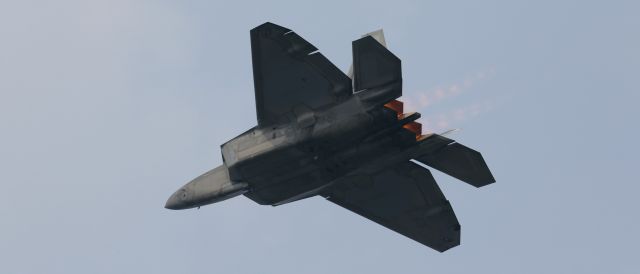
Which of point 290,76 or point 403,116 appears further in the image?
point 290,76

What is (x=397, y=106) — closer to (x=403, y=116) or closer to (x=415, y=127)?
(x=403, y=116)

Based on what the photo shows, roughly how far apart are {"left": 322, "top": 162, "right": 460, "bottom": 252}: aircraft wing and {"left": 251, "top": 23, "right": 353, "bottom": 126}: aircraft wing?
5.07 meters

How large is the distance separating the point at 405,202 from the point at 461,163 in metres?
5.48

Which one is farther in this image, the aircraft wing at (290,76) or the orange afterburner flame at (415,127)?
the orange afterburner flame at (415,127)

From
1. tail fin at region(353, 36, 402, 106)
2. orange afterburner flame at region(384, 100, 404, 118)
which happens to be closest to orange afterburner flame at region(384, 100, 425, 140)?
orange afterburner flame at region(384, 100, 404, 118)

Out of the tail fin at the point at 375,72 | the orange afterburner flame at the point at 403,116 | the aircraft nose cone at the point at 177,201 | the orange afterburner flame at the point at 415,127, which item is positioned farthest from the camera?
the aircraft nose cone at the point at 177,201

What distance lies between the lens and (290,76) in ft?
128

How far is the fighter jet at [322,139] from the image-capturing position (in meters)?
38.1

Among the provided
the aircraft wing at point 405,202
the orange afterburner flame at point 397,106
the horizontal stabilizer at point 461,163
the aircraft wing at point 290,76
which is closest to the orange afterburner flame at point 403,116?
the orange afterburner flame at point 397,106

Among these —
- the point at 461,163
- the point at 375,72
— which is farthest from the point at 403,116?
the point at 461,163

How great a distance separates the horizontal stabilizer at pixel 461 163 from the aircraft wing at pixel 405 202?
7.84ft

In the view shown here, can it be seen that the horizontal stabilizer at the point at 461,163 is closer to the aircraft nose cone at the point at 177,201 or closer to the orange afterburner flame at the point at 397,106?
the orange afterburner flame at the point at 397,106

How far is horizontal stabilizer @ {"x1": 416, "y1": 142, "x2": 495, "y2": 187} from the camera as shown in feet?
134

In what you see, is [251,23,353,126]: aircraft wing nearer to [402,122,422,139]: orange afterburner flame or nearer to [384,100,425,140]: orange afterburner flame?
[384,100,425,140]: orange afterburner flame
